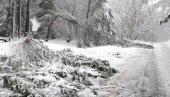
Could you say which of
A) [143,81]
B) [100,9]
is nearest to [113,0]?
[100,9]

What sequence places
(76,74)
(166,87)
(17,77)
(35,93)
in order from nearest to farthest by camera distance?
(35,93) → (17,77) → (166,87) → (76,74)

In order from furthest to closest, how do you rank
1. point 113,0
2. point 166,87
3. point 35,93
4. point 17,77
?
point 113,0 → point 166,87 → point 17,77 → point 35,93

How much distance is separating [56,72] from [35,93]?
2.46 metres

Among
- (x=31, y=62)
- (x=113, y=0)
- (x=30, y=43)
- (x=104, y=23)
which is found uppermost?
(x=113, y=0)

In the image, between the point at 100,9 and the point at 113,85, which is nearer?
the point at 113,85

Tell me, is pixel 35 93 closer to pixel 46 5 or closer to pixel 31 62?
pixel 31 62

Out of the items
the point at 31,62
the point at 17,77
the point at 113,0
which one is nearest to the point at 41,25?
the point at 31,62

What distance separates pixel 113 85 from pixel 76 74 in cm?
158

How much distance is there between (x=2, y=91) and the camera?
8242 mm

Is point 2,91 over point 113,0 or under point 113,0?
under

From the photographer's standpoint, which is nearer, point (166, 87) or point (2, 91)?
point (2, 91)

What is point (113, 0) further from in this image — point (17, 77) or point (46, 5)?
point (17, 77)

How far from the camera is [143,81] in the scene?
36.4 ft

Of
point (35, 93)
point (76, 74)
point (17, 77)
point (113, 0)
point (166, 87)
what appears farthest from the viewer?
point (113, 0)
